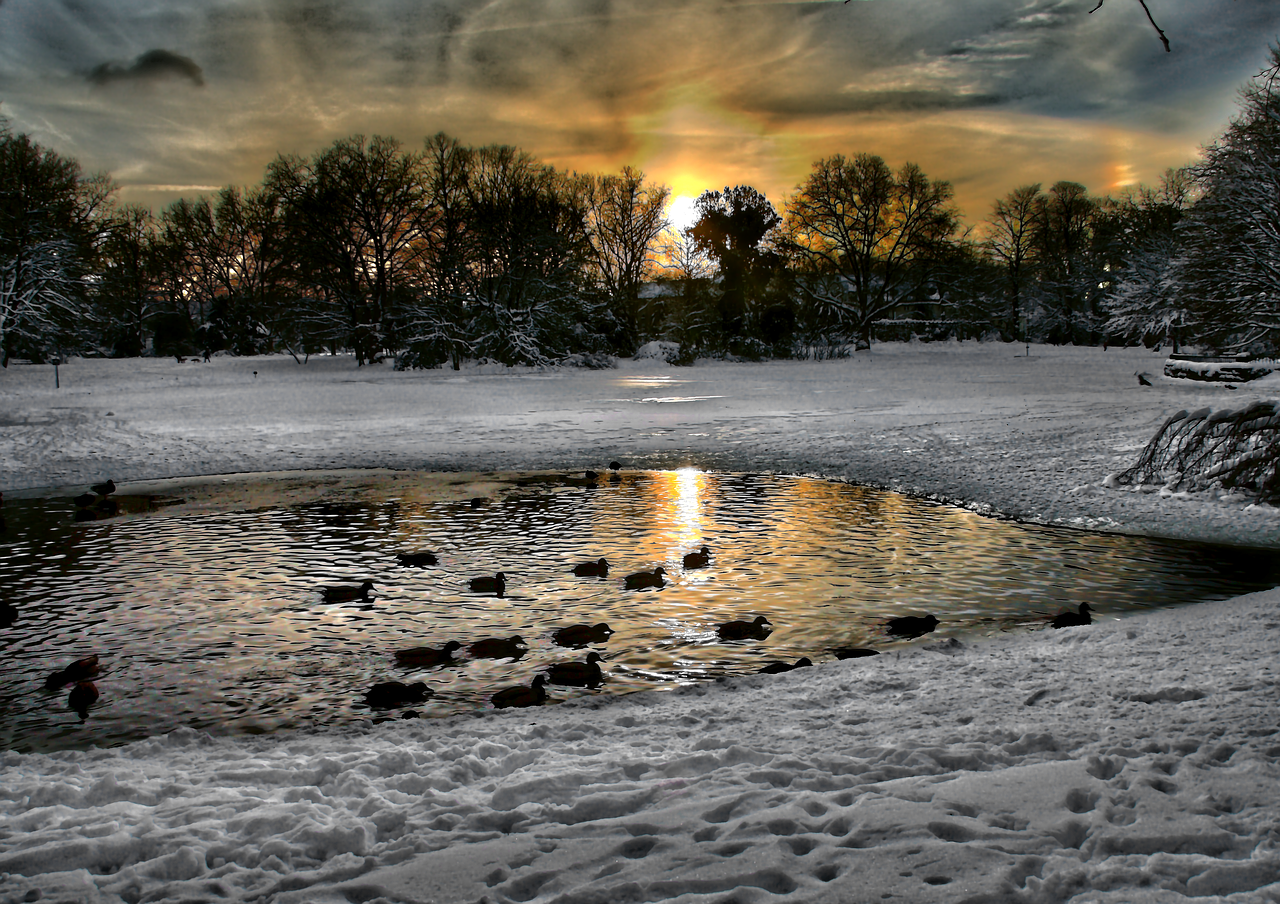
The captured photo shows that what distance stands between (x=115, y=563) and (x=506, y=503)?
4.05 m

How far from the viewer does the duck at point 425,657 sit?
511cm

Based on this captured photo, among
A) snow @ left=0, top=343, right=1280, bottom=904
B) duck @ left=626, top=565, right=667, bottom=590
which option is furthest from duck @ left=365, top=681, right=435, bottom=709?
duck @ left=626, top=565, right=667, bottom=590

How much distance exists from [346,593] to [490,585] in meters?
1.08

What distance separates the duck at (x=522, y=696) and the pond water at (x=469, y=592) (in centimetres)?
15

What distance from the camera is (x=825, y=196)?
54969 mm

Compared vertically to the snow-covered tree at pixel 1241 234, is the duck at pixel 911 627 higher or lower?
lower

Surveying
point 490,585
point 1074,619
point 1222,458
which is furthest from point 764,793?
point 1222,458

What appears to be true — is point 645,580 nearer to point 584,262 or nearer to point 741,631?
point 741,631

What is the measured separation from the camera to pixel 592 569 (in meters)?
6.88

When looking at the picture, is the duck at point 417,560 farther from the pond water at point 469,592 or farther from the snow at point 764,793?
the snow at point 764,793

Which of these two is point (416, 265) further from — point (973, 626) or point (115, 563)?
point (973, 626)

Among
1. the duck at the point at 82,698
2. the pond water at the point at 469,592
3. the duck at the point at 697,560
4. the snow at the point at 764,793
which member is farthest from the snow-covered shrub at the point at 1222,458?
the duck at the point at 82,698

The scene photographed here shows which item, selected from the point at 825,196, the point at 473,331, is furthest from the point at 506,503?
the point at 825,196

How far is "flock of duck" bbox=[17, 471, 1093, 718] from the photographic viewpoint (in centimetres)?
457
